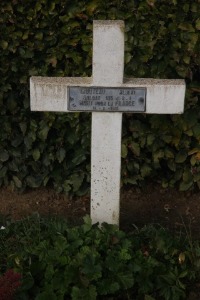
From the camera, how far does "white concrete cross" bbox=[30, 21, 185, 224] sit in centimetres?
387

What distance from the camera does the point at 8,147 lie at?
522 cm

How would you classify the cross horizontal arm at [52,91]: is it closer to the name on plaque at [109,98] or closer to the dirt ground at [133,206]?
the name on plaque at [109,98]

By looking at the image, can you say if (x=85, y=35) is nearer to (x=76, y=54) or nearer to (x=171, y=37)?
(x=76, y=54)

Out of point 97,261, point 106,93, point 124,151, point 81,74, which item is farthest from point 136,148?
point 97,261

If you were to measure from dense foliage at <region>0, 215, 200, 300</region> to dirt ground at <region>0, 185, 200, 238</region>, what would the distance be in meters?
0.69

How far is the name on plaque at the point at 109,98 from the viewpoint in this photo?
396cm

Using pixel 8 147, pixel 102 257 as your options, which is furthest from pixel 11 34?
pixel 102 257

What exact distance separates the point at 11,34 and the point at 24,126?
75 cm

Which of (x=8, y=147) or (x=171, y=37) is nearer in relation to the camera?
(x=171, y=37)

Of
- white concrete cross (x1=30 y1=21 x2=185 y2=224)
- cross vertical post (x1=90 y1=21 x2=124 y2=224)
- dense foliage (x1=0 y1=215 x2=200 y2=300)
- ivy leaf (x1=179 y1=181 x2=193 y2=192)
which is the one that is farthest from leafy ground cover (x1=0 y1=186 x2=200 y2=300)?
ivy leaf (x1=179 y1=181 x2=193 y2=192)

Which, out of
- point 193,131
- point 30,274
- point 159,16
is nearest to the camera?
point 30,274

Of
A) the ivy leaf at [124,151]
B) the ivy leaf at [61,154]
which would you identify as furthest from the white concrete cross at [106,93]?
the ivy leaf at [61,154]

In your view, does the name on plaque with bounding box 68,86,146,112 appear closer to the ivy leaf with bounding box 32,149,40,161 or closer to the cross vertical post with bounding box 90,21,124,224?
the cross vertical post with bounding box 90,21,124,224

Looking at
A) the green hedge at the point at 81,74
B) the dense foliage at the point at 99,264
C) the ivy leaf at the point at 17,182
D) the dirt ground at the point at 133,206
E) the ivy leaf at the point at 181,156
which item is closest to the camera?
the dense foliage at the point at 99,264
